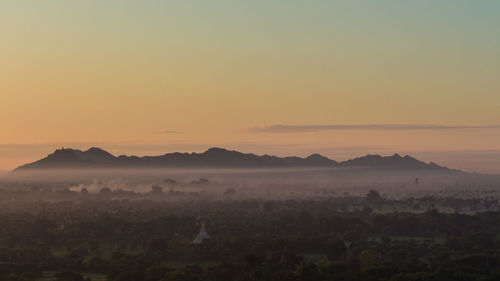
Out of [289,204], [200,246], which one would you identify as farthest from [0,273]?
[289,204]

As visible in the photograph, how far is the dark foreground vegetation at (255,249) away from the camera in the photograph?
61438mm

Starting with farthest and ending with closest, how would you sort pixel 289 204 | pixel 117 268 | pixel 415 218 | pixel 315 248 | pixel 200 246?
pixel 289 204 → pixel 415 218 → pixel 315 248 → pixel 200 246 → pixel 117 268

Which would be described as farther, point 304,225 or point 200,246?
point 304,225

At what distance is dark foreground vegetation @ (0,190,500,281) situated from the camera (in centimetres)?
6144

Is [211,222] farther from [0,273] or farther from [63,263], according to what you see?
[0,273]

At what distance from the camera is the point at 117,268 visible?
216 feet

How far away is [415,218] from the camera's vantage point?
115m

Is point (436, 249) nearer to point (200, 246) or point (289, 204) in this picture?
point (200, 246)

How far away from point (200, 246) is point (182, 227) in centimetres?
2392

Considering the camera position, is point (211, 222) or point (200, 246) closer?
point (200, 246)

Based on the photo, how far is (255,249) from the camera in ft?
256

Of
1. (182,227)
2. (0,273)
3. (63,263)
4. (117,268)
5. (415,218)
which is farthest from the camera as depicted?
(415,218)

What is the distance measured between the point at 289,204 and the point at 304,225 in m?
70.8

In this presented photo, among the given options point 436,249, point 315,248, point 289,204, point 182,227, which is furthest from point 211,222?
point 289,204
